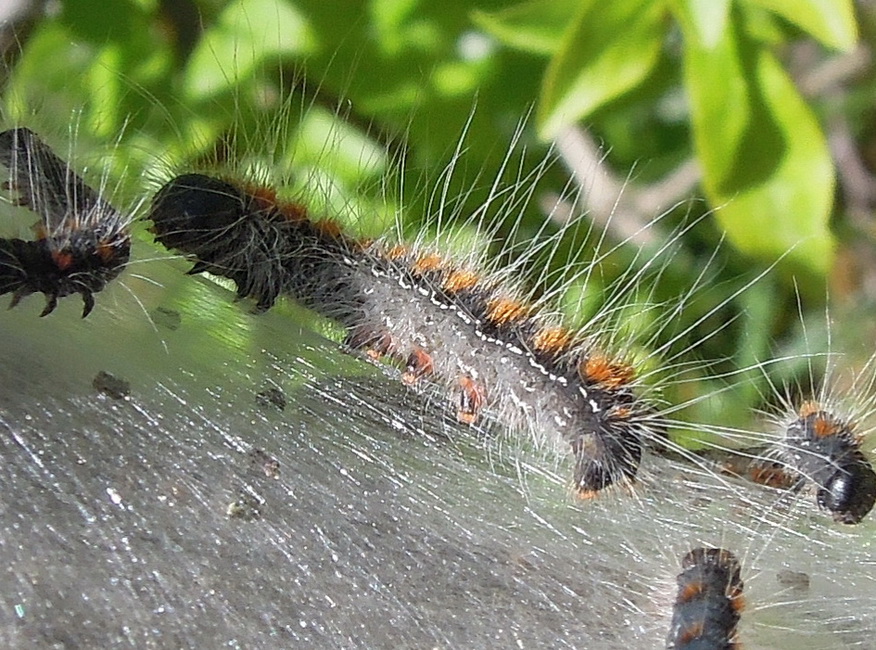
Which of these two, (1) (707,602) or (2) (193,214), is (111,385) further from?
(1) (707,602)

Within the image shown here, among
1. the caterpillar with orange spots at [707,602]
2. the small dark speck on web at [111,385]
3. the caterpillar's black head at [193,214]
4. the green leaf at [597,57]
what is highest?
the green leaf at [597,57]

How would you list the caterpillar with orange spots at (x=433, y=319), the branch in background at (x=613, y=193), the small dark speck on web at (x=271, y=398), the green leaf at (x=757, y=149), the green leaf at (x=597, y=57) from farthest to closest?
the branch in background at (x=613, y=193) < the green leaf at (x=757, y=149) < the green leaf at (x=597, y=57) < the caterpillar with orange spots at (x=433, y=319) < the small dark speck on web at (x=271, y=398)

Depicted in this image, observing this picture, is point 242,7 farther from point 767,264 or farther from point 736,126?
point 767,264

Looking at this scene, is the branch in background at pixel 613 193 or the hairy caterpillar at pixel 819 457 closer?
the hairy caterpillar at pixel 819 457

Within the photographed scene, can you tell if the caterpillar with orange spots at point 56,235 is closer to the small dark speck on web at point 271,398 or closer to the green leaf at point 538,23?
the small dark speck on web at point 271,398

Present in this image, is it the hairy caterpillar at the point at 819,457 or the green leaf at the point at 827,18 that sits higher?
the green leaf at the point at 827,18

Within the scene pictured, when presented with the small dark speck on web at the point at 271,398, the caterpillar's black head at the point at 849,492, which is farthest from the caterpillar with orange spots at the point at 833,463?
the small dark speck on web at the point at 271,398

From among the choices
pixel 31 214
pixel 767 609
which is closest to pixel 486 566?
pixel 767 609
